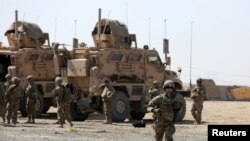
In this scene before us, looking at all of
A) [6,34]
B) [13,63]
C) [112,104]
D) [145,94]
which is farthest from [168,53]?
[6,34]

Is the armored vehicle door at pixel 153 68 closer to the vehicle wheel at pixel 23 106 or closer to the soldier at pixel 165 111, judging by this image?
the vehicle wheel at pixel 23 106

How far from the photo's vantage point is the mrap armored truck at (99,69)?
22953 millimetres

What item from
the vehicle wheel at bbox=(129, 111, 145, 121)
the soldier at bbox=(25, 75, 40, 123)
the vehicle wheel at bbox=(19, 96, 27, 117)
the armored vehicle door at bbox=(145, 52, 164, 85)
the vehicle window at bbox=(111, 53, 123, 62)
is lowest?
the vehicle wheel at bbox=(129, 111, 145, 121)

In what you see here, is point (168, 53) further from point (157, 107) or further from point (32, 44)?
point (157, 107)

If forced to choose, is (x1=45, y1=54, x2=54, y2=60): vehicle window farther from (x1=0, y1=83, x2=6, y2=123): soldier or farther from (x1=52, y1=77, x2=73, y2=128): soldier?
(x1=52, y1=77, x2=73, y2=128): soldier

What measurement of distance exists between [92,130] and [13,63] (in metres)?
7.60

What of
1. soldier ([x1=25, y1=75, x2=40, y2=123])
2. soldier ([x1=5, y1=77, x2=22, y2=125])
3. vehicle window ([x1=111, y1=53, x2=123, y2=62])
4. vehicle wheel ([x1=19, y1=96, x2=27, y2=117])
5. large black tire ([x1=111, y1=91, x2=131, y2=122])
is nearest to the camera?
soldier ([x1=5, y1=77, x2=22, y2=125])

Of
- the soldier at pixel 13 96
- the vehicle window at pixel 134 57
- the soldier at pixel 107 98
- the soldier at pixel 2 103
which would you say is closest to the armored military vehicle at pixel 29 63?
the vehicle window at pixel 134 57

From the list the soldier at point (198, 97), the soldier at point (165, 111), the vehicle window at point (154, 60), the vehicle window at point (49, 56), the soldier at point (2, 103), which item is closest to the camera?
the soldier at point (165, 111)

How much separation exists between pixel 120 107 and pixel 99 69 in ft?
5.11

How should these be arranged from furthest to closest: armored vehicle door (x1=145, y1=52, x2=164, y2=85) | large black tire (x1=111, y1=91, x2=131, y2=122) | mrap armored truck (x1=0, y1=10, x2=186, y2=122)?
armored vehicle door (x1=145, y1=52, x2=164, y2=85)
mrap armored truck (x1=0, y1=10, x2=186, y2=122)
large black tire (x1=111, y1=91, x2=131, y2=122)

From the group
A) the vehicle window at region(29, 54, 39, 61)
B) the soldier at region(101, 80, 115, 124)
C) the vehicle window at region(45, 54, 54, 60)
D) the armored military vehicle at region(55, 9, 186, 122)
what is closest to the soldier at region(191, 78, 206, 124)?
the armored military vehicle at region(55, 9, 186, 122)

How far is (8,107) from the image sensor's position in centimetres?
1978

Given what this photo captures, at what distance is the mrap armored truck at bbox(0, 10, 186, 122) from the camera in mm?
22953
